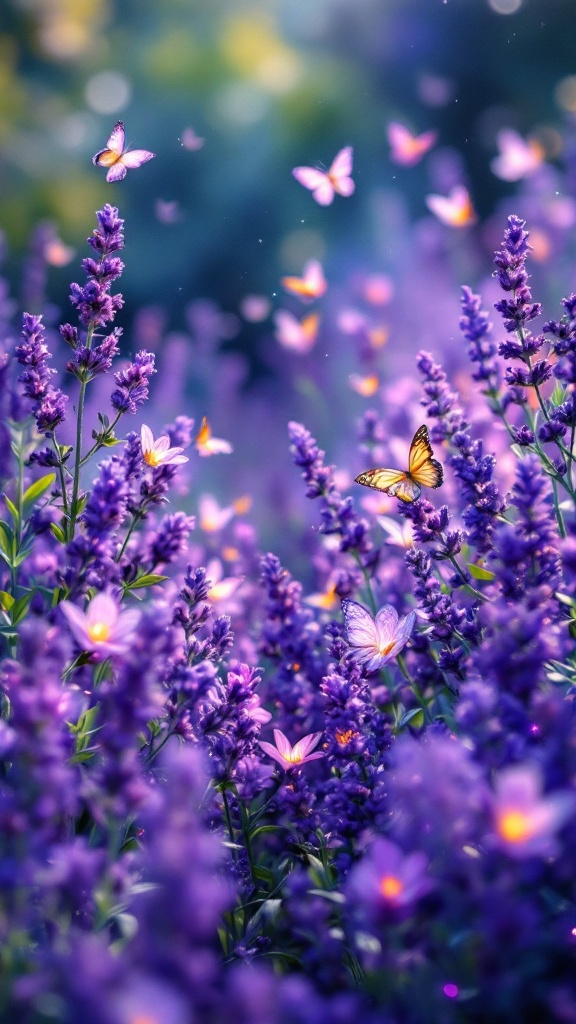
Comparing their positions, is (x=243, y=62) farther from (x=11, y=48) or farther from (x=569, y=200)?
(x=569, y=200)

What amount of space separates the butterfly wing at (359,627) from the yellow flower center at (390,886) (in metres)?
0.60

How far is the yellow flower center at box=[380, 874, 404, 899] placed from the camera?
40.3 inches

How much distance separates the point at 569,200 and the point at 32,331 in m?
3.10

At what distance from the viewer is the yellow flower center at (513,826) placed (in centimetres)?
96

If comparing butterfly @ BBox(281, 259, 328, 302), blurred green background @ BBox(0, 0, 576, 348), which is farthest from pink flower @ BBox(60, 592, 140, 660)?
blurred green background @ BBox(0, 0, 576, 348)

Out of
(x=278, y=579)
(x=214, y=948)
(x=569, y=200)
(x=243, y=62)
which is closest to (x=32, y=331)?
(x=278, y=579)

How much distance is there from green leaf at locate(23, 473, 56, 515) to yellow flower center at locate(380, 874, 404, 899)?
108 cm

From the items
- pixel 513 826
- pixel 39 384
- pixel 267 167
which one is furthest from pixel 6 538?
pixel 267 167

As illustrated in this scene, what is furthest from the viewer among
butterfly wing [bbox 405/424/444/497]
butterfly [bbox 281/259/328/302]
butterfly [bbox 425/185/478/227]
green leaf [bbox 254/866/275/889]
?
butterfly [bbox 425/185/478/227]

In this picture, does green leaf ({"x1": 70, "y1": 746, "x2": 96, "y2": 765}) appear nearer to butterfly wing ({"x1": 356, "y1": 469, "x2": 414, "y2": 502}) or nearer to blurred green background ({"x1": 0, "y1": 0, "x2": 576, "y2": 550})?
butterfly wing ({"x1": 356, "y1": 469, "x2": 414, "y2": 502})

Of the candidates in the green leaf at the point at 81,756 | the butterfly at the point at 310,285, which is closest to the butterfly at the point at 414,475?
the green leaf at the point at 81,756

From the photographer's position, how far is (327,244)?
21.0ft

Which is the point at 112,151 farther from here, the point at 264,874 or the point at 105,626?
the point at 264,874

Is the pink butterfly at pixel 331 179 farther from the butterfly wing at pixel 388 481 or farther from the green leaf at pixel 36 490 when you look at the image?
the green leaf at pixel 36 490
